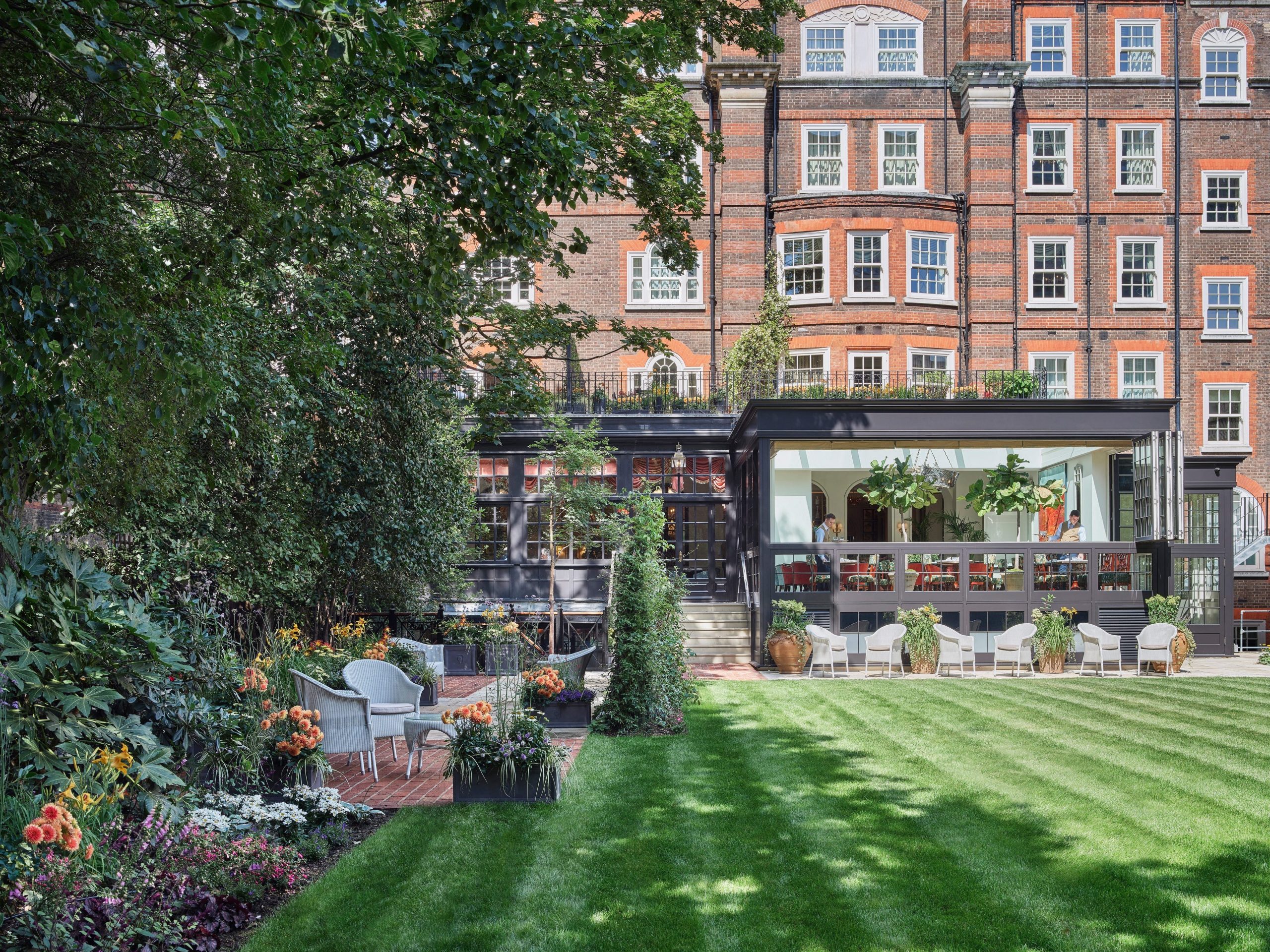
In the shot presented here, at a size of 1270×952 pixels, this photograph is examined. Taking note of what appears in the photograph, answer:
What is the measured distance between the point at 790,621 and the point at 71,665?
13.0 m

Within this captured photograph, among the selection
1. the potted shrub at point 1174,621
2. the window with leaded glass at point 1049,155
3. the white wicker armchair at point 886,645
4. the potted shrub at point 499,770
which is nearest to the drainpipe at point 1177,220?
the window with leaded glass at point 1049,155

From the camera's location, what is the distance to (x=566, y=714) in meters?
11.6

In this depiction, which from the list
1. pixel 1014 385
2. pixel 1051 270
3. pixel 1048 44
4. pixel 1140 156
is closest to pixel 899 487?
pixel 1014 385

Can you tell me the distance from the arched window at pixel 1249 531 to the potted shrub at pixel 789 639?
47.6ft

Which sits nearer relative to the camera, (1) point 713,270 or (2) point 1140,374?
(1) point 713,270

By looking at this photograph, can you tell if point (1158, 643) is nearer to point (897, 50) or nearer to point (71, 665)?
point (71, 665)

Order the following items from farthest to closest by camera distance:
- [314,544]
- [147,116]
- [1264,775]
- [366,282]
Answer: [314,544] < [366,282] < [1264,775] < [147,116]

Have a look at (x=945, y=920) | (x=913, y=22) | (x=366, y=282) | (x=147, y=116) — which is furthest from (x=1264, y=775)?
(x=913, y=22)

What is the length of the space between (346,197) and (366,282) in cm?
75

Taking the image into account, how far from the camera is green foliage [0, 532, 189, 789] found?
18.6ft

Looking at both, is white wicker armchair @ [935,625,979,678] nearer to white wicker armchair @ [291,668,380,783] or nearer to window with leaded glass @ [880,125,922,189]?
white wicker armchair @ [291,668,380,783]

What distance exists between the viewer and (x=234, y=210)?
873cm

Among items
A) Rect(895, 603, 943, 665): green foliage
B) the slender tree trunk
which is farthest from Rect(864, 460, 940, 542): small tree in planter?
the slender tree trunk

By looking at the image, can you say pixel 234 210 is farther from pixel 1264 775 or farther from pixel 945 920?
pixel 1264 775
